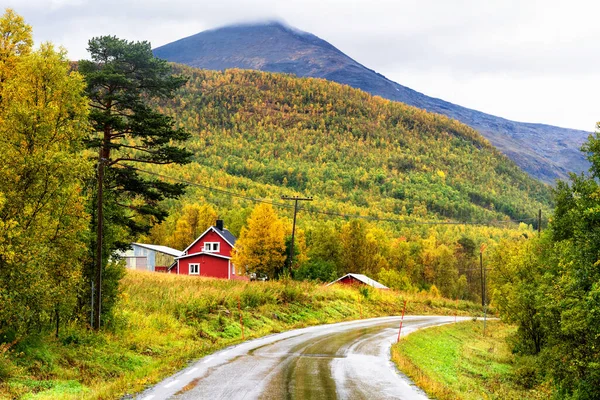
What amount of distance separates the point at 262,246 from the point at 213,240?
1865 centimetres

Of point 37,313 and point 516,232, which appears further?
point 516,232

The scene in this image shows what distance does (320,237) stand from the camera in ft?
303

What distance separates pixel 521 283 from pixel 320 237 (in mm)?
54277

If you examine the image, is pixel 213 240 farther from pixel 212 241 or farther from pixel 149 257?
pixel 149 257

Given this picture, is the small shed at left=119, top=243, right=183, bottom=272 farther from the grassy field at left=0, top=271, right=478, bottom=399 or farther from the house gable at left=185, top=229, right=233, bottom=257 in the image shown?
the grassy field at left=0, top=271, right=478, bottom=399

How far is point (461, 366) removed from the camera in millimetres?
26141

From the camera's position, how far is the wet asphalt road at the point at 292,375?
11.3 m

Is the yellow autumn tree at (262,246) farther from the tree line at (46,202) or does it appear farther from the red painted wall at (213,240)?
the tree line at (46,202)

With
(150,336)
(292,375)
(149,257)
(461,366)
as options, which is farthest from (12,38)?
(149,257)

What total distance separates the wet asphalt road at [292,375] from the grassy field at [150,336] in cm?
89

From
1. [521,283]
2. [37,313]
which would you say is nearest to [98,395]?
[37,313]

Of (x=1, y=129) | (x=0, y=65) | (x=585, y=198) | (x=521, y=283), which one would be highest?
(x=0, y=65)

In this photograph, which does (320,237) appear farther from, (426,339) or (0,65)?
(0,65)

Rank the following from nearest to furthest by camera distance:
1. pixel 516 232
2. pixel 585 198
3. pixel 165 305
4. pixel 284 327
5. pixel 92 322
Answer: pixel 92 322 → pixel 165 305 → pixel 585 198 → pixel 284 327 → pixel 516 232
